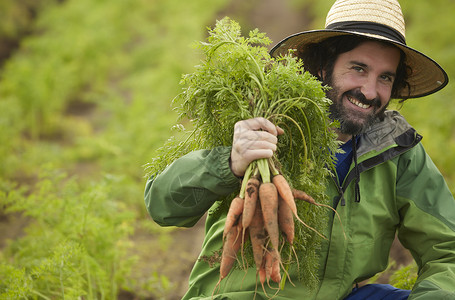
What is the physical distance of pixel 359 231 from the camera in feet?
7.95

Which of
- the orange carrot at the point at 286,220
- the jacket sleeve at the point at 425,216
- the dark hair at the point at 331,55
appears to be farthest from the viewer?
the dark hair at the point at 331,55

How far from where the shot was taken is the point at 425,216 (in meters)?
2.44

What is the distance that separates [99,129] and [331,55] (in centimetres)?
569

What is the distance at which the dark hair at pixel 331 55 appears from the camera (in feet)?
8.61

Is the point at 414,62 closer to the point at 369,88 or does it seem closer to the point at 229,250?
the point at 369,88

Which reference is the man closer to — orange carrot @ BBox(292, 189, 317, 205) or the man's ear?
the man's ear

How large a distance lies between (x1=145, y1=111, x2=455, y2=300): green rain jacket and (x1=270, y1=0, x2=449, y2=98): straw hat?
0.41m

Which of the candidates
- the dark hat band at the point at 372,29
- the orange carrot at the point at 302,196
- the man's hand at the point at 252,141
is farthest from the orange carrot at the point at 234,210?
the dark hat band at the point at 372,29

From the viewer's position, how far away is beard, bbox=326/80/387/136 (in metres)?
2.52

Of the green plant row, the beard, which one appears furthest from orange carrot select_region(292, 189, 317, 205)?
the green plant row

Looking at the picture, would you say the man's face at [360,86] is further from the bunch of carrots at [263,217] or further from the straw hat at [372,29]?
the bunch of carrots at [263,217]

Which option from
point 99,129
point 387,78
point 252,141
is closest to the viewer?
point 252,141

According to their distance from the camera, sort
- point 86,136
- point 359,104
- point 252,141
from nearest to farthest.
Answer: point 252,141 → point 359,104 → point 86,136

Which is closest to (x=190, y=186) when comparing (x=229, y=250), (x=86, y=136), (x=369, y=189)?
(x=229, y=250)
